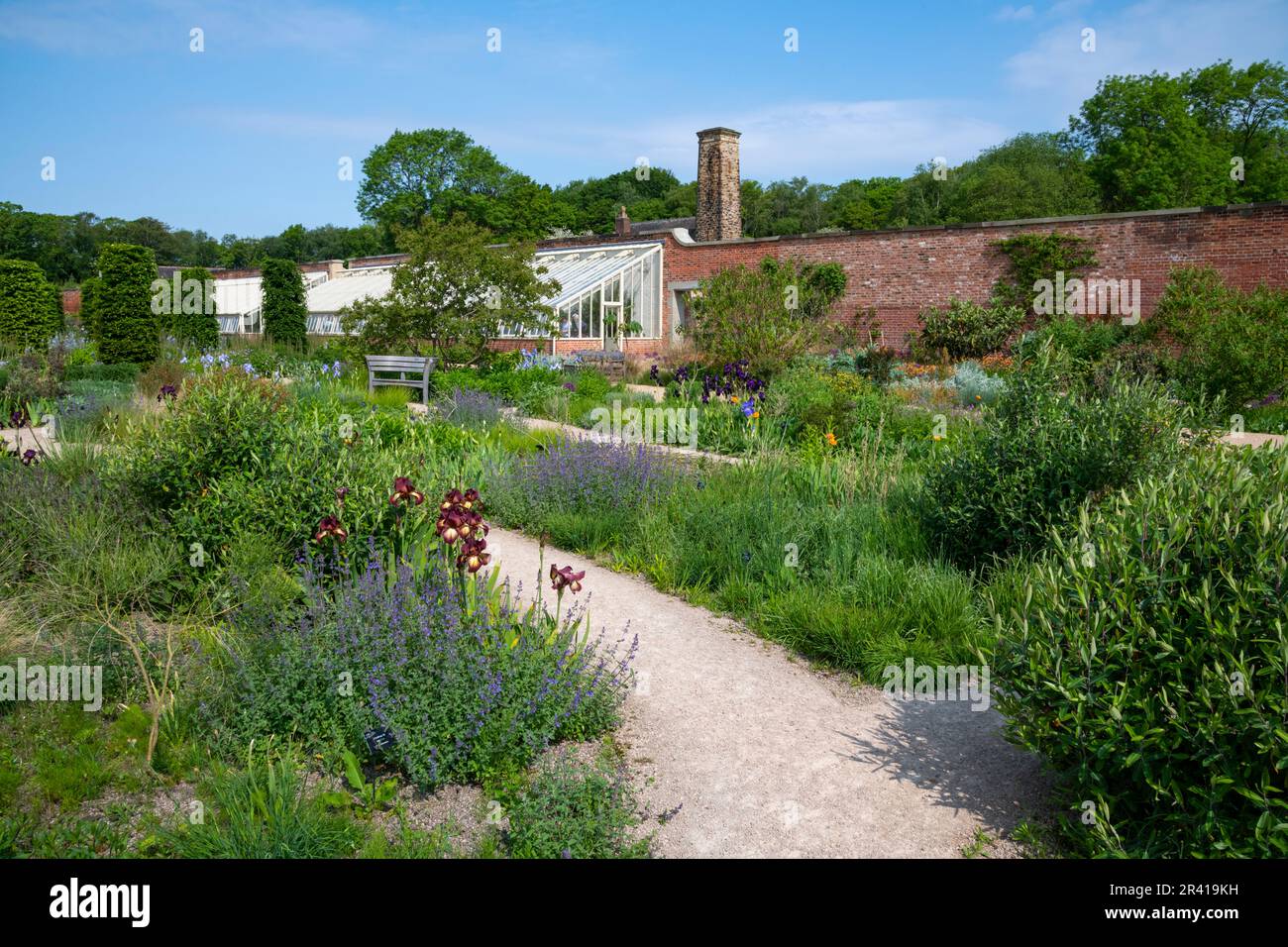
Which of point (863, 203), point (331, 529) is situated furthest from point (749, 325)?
point (863, 203)

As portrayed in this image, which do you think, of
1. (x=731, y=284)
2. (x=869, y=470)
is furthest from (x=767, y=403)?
(x=731, y=284)

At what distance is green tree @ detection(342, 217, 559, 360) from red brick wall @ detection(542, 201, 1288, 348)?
400 inches

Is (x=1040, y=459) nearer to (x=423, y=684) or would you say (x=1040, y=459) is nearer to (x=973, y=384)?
(x=423, y=684)

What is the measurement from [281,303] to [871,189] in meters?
44.0

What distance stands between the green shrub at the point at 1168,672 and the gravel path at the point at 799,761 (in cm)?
46

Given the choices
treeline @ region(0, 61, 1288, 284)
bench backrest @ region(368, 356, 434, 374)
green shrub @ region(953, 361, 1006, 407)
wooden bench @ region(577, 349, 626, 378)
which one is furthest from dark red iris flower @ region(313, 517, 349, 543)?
treeline @ region(0, 61, 1288, 284)

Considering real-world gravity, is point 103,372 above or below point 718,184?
below

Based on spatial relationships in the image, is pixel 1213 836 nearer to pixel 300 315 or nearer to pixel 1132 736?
pixel 1132 736

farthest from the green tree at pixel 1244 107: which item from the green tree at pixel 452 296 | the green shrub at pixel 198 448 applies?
the green shrub at pixel 198 448

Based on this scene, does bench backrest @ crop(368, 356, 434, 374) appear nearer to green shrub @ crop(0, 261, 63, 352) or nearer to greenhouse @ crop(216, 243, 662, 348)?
greenhouse @ crop(216, 243, 662, 348)

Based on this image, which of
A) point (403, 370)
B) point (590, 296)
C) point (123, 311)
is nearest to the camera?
point (403, 370)

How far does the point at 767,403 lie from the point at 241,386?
587cm

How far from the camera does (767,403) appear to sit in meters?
10.2

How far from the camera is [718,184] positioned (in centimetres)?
2828
